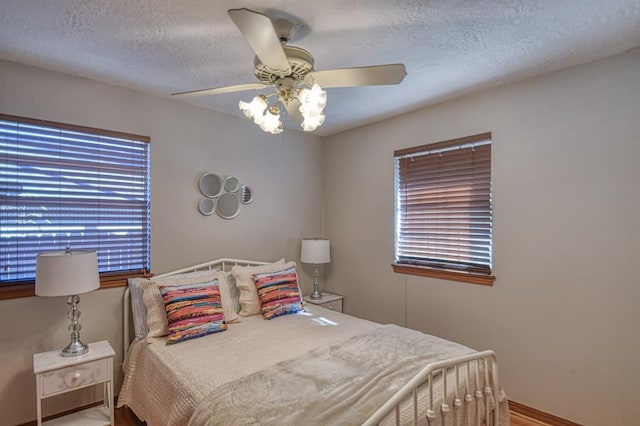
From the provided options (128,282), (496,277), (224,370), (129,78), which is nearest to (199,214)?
(128,282)

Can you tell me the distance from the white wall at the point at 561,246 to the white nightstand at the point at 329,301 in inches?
40.5

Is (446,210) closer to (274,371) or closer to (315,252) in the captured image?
(315,252)

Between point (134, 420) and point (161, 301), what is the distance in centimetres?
89

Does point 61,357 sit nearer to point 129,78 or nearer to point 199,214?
point 199,214

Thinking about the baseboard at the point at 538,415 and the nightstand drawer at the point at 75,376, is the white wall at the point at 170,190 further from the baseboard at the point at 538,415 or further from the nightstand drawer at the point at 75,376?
the baseboard at the point at 538,415

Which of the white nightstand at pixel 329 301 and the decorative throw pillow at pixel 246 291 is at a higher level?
the decorative throw pillow at pixel 246 291

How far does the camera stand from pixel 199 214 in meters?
3.13

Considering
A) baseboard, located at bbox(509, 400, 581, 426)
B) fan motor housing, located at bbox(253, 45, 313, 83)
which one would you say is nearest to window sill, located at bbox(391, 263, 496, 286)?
baseboard, located at bbox(509, 400, 581, 426)

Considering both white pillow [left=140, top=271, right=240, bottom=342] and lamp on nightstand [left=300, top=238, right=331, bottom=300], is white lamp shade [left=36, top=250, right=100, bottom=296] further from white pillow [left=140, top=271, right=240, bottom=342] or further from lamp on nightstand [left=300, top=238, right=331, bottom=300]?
lamp on nightstand [left=300, top=238, right=331, bottom=300]

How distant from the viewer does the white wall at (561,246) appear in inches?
83.1

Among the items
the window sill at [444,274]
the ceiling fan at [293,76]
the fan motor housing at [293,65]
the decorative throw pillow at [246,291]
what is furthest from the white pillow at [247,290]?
the fan motor housing at [293,65]

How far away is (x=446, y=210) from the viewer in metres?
3.04

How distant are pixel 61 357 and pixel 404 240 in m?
2.94

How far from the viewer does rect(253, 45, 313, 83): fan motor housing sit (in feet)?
5.58
